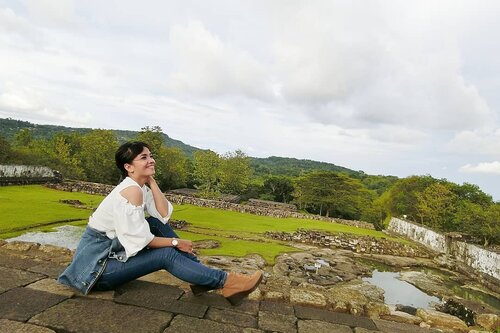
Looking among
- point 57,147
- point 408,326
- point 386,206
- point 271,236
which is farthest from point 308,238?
point 57,147

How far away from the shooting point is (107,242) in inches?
130

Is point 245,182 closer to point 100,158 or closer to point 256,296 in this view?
point 100,158

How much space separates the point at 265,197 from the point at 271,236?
44.7 m

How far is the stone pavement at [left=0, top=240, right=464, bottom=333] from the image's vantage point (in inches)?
109

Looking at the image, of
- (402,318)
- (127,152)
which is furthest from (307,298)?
(127,152)

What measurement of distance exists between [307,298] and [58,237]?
34.9ft

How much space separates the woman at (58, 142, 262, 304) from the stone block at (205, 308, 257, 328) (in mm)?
157

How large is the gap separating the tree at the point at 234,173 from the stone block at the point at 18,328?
181ft

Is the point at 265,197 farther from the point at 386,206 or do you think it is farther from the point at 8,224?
the point at 8,224

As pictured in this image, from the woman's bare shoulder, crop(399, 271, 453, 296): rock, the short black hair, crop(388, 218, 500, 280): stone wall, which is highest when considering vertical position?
the short black hair

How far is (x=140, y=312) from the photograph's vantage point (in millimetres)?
3053

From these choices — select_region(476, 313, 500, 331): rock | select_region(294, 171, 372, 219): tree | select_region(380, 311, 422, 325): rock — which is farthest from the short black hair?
select_region(294, 171, 372, 219): tree

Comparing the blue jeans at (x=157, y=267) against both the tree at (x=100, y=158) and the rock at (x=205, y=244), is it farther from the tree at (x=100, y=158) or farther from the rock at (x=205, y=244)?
the tree at (x=100, y=158)

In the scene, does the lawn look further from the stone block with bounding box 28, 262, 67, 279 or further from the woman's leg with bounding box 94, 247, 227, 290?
the woman's leg with bounding box 94, 247, 227, 290
